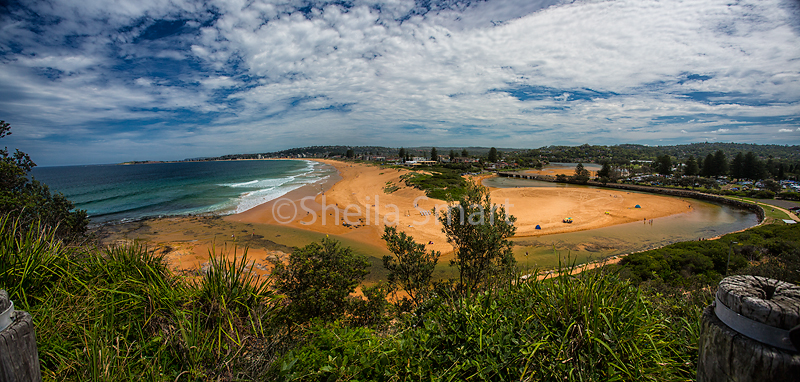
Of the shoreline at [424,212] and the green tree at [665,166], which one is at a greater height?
the green tree at [665,166]

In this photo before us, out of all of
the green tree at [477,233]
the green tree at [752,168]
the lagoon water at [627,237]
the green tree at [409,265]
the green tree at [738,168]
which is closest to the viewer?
the green tree at [477,233]

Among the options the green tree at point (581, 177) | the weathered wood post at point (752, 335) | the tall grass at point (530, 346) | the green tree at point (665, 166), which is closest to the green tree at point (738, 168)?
the green tree at point (665, 166)

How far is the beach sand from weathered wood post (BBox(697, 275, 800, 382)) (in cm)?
1415

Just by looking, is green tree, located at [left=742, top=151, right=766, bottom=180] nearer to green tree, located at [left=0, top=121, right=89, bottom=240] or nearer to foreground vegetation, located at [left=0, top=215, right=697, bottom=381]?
foreground vegetation, located at [left=0, top=215, right=697, bottom=381]

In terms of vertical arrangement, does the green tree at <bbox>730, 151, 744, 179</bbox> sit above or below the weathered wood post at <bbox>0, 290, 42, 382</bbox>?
below

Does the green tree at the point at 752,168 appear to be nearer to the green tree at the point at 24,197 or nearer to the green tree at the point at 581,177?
the green tree at the point at 581,177

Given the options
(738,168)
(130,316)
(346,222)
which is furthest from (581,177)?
(130,316)

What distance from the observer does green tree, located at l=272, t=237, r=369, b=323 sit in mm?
6859

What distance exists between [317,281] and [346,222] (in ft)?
56.2

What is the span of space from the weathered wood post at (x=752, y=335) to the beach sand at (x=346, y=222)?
14153 millimetres

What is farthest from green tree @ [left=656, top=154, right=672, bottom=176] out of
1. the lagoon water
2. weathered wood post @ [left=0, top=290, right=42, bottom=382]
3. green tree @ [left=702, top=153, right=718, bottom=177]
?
weathered wood post @ [left=0, top=290, right=42, bottom=382]

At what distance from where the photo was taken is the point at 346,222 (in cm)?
2422

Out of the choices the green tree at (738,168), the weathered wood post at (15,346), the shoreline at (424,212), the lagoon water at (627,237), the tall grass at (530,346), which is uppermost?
the weathered wood post at (15,346)

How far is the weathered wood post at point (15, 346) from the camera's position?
1197 millimetres
